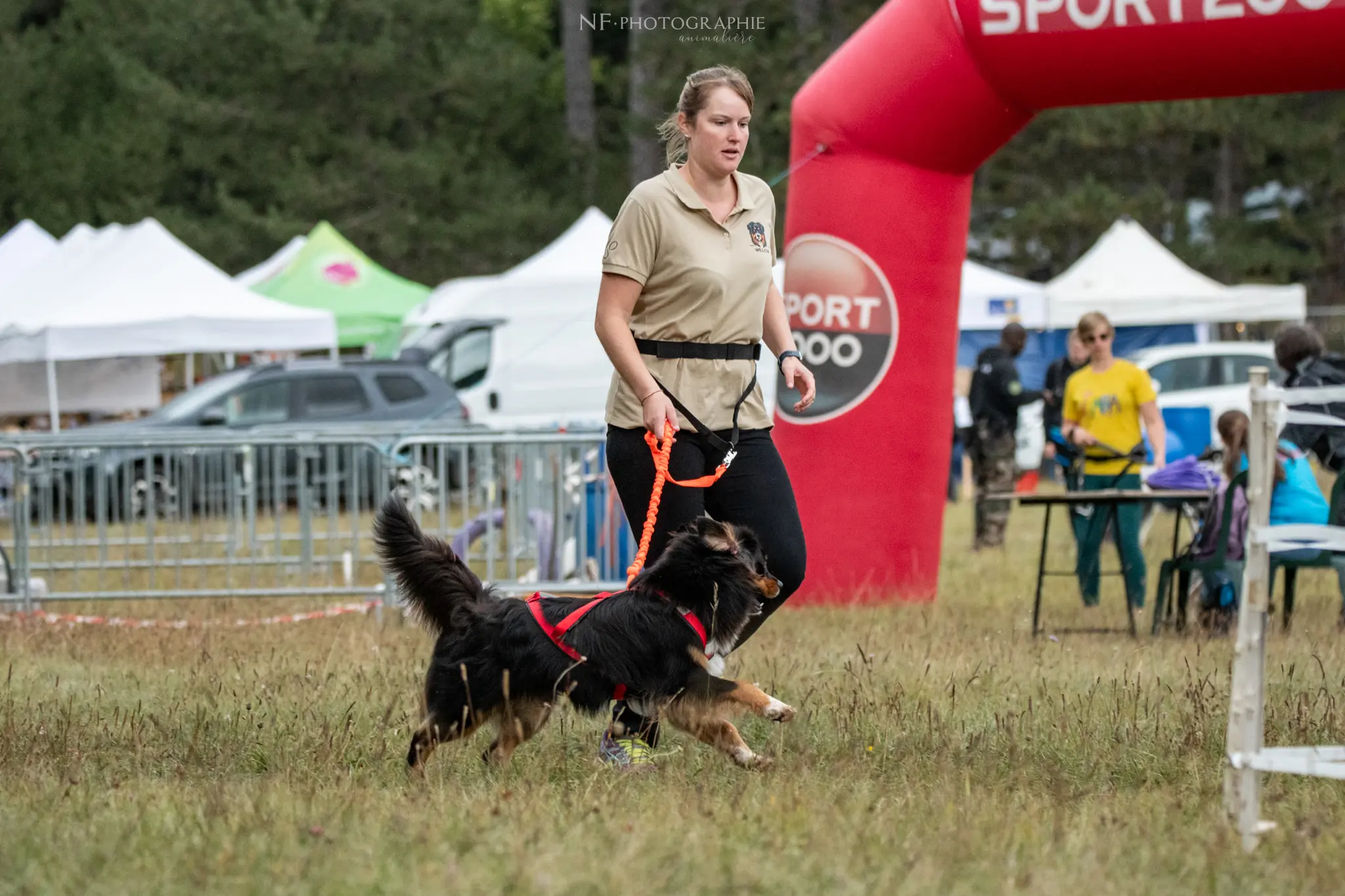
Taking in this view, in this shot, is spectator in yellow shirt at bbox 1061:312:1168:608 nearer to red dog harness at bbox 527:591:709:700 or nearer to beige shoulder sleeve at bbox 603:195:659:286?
red dog harness at bbox 527:591:709:700

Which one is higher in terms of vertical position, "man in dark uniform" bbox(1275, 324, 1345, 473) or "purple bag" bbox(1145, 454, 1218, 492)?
"man in dark uniform" bbox(1275, 324, 1345, 473)

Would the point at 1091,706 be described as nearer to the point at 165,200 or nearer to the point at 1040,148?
the point at 1040,148

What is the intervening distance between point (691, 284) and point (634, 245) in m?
0.19

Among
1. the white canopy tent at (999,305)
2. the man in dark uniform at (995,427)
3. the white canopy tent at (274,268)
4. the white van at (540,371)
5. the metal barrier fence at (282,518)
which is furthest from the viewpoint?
the white canopy tent at (274,268)

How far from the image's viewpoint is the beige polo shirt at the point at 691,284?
15.1ft

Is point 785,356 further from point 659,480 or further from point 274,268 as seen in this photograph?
point 274,268

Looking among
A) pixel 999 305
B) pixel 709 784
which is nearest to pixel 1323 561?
pixel 709 784

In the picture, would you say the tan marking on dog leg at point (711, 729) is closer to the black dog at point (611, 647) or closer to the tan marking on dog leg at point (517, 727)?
the black dog at point (611, 647)

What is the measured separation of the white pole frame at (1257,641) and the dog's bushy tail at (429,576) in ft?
6.62

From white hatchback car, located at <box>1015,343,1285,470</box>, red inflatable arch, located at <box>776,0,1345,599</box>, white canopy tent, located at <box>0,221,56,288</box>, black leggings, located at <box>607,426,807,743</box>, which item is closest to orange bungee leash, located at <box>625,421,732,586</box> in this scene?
black leggings, located at <box>607,426,807,743</box>

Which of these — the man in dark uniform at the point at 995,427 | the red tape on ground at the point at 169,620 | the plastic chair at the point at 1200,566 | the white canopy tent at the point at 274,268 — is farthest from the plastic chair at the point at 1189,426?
the white canopy tent at the point at 274,268

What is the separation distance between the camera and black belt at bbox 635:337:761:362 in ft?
15.4

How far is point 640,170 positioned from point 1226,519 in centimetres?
2504

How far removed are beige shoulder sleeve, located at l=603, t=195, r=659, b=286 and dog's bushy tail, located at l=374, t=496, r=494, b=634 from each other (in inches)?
35.5
